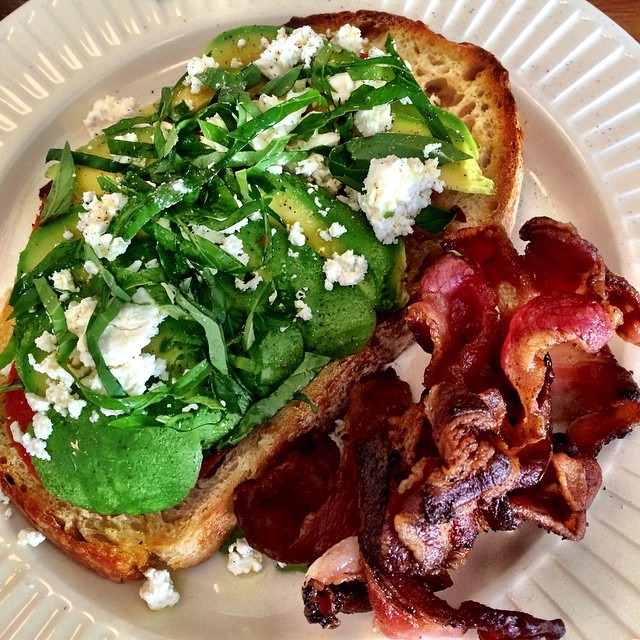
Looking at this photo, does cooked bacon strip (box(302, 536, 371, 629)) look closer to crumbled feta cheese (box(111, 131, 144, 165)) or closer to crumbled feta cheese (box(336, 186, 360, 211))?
crumbled feta cheese (box(336, 186, 360, 211))

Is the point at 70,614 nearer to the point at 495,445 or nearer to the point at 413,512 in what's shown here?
the point at 413,512

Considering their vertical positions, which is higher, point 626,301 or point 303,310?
point 303,310

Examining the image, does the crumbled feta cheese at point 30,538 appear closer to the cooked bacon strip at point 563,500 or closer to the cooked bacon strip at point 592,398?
the cooked bacon strip at point 563,500

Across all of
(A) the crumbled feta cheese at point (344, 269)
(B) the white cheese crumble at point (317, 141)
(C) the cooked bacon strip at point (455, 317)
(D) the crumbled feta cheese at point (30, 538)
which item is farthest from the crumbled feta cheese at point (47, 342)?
(C) the cooked bacon strip at point (455, 317)

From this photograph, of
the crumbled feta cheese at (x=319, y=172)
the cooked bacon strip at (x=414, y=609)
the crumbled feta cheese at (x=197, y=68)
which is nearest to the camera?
the cooked bacon strip at (x=414, y=609)

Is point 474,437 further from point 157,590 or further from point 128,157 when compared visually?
point 128,157

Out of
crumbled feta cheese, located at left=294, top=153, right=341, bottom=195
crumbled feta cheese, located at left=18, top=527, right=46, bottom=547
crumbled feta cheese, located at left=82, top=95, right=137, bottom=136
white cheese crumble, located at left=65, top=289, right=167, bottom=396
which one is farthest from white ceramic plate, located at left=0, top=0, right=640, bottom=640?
crumbled feta cheese, located at left=294, top=153, right=341, bottom=195

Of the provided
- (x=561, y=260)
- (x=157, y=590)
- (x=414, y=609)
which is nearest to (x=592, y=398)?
(x=561, y=260)
